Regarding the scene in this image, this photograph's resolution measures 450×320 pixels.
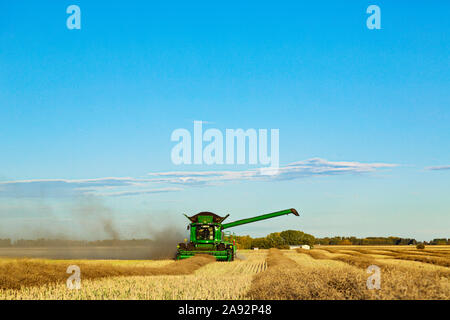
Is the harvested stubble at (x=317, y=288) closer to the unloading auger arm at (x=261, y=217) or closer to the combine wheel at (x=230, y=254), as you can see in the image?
the combine wheel at (x=230, y=254)

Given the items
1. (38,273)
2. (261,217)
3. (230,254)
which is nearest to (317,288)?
(38,273)

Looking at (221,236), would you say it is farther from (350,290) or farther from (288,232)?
(288,232)

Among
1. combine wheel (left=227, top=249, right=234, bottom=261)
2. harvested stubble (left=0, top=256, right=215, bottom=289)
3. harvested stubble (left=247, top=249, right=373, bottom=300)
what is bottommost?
combine wheel (left=227, top=249, right=234, bottom=261)

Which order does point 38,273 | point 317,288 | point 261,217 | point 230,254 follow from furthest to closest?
1. point 261,217
2. point 230,254
3. point 38,273
4. point 317,288

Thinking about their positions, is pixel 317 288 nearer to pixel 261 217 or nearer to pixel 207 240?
pixel 207 240

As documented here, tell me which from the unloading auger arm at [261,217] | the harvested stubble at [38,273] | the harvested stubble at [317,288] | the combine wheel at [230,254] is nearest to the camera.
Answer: the harvested stubble at [317,288]

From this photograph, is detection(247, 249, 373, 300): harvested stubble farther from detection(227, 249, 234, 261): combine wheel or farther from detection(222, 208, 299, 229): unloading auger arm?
detection(222, 208, 299, 229): unloading auger arm

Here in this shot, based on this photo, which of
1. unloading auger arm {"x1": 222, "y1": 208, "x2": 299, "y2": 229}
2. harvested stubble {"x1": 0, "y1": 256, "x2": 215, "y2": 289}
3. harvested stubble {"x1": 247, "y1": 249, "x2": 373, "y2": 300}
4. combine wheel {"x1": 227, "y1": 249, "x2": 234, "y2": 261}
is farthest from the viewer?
unloading auger arm {"x1": 222, "y1": 208, "x2": 299, "y2": 229}

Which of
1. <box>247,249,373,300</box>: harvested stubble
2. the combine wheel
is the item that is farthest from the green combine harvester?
<box>247,249,373,300</box>: harvested stubble

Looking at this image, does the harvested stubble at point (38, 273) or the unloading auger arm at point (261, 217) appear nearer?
the harvested stubble at point (38, 273)

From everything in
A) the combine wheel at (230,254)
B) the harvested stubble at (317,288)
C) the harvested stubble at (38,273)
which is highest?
the harvested stubble at (317,288)

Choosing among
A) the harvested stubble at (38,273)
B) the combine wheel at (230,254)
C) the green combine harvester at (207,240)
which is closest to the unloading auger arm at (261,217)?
the green combine harvester at (207,240)

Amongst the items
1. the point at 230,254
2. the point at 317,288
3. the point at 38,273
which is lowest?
the point at 230,254

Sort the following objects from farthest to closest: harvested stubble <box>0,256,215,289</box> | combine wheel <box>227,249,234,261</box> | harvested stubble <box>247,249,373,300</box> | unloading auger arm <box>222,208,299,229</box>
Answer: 1. unloading auger arm <box>222,208,299,229</box>
2. combine wheel <box>227,249,234,261</box>
3. harvested stubble <box>0,256,215,289</box>
4. harvested stubble <box>247,249,373,300</box>
